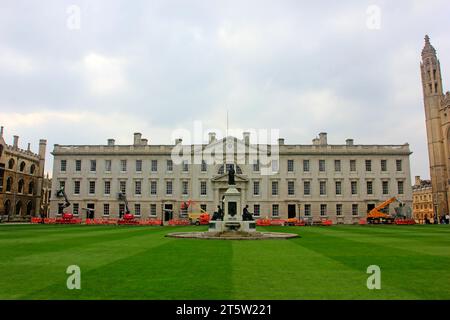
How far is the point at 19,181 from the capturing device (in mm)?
62656

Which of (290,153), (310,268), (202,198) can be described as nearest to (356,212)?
(290,153)

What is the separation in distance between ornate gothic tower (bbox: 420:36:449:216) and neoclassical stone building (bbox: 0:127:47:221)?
7685 centimetres

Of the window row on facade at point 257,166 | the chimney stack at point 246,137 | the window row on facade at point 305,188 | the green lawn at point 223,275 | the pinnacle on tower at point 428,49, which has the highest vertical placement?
the pinnacle on tower at point 428,49

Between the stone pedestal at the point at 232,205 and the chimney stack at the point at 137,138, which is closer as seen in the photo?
the stone pedestal at the point at 232,205

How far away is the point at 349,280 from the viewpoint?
864cm

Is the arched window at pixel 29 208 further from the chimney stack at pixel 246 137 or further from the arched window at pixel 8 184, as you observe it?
the chimney stack at pixel 246 137

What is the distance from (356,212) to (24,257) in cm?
5044

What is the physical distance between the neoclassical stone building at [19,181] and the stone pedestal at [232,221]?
44.1 meters

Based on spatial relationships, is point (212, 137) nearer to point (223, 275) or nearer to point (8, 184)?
point (8, 184)

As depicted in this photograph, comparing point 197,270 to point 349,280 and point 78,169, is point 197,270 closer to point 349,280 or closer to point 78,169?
point 349,280

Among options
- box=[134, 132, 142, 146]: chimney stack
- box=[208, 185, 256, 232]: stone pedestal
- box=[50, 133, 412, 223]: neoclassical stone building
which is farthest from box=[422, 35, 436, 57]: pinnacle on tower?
box=[208, 185, 256, 232]: stone pedestal

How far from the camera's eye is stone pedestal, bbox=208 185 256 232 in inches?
954

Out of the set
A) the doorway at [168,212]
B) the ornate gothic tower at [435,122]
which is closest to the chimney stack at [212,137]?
the doorway at [168,212]

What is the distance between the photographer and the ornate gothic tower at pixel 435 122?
71.9 m
